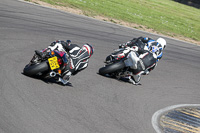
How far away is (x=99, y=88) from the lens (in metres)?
8.40

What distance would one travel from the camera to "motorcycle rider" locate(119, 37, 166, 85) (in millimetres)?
9508

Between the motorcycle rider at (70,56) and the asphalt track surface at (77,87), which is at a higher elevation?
the motorcycle rider at (70,56)

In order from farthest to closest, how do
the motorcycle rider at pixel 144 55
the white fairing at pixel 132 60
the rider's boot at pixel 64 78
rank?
the motorcycle rider at pixel 144 55, the white fairing at pixel 132 60, the rider's boot at pixel 64 78

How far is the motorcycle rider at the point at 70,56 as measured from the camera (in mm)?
7749

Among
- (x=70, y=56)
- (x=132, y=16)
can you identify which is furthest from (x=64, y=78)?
(x=132, y=16)

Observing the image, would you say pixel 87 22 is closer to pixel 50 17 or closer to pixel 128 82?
pixel 50 17

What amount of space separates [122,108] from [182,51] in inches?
375

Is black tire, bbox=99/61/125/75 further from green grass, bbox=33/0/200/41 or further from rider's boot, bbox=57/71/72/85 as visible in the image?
green grass, bbox=33/0/200/41

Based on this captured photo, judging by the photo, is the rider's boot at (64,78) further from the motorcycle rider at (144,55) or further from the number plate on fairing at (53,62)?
the motorcycle rider at (144,55)

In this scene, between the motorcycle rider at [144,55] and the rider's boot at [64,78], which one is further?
the motorcycle rider at [144,55]

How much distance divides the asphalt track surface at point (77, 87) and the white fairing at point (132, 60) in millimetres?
597

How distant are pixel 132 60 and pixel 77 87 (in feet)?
6.69

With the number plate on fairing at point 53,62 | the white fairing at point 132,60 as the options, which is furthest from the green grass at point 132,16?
the number plate on fairing at point 53,62

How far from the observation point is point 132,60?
9.26 metres
